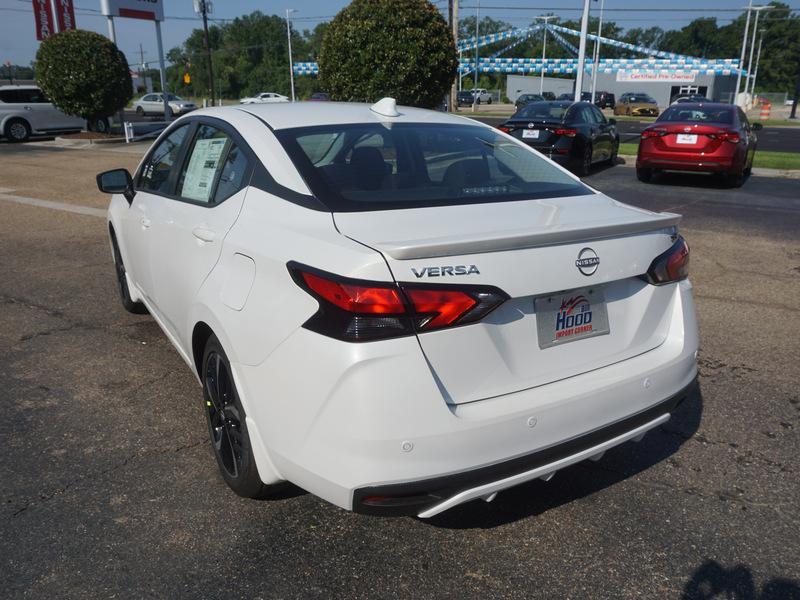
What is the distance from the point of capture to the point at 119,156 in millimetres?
19234

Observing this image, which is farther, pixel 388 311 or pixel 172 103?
pixel 172 103

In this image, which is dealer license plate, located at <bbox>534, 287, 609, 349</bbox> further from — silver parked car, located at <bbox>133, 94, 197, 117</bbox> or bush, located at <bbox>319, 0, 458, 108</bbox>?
silver parked car, located at <bbox>133, 94, 197, 117</bbox>

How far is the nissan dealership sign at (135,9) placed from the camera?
26.3 metres

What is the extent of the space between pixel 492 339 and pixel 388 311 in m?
0.39

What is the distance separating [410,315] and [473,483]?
0.60m

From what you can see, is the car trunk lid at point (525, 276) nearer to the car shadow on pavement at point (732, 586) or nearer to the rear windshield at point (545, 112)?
the car shadow on pavement at point (732, 586)

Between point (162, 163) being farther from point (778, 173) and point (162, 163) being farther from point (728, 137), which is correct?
point (778, 173)

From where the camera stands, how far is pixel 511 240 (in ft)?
7.10

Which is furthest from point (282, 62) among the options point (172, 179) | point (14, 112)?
point (172, 179)

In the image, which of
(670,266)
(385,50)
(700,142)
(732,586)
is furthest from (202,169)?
(385,50)

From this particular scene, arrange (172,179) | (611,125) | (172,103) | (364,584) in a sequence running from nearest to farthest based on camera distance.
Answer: (364,584) < (172,179) < (611,125) < (172,103)

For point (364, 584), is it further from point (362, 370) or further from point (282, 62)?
point (282, 62)

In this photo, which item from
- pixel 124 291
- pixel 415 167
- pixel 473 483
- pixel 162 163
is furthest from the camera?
pixel 124 291

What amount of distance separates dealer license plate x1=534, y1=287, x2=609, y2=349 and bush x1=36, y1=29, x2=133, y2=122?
23615 mm
